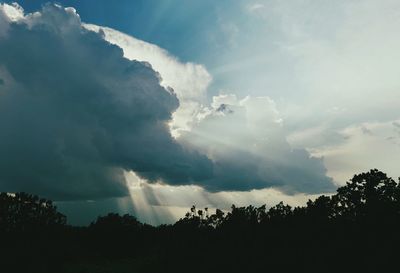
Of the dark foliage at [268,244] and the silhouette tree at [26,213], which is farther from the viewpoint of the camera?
the silhouette tree at [26,213]

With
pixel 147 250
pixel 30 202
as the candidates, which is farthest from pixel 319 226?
pixel 30 202

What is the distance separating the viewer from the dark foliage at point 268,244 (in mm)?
73812

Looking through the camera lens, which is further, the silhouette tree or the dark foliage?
the silhouette tree

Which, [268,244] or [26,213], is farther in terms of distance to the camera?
[26,213]

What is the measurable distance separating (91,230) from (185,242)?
66.8 meters

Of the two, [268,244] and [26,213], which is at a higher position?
[26,213]

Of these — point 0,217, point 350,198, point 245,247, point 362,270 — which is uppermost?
point 0,217

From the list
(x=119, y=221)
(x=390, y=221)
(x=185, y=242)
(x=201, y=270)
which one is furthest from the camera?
(x=119, y=221)

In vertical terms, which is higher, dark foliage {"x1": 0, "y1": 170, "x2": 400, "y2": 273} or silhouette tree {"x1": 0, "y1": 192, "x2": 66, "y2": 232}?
silhouette tree {"x1": 0, "y1": 192, "x2": 66, "y2": 232}

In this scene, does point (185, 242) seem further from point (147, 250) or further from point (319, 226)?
point (147, 250)

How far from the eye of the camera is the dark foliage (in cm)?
7381

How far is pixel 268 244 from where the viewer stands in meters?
83.9

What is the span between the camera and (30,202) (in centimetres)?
16512

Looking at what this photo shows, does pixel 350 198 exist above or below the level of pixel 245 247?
above
